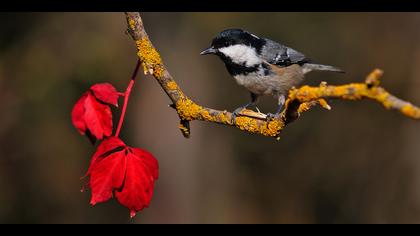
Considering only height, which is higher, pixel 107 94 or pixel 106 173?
pixel 107 94

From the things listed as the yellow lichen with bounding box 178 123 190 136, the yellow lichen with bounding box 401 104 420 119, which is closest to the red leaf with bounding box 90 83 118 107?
the yellow lichen with bounding box 178 123 190 136

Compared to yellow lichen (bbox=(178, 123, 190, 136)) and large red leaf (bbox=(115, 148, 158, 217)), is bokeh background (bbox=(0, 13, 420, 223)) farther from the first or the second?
large red leaf (bbox=(115, 148, 158, 217))

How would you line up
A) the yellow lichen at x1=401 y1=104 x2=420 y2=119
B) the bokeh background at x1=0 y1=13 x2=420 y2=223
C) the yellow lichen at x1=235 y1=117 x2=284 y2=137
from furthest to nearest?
A: the bokeh background at x1=0 y1=13 x2=420 y2=223
the yellow lichen at x1=235 y1=117 x2=284 y2=137
the yellow lichen at x1=401 y1=104 x2=420 y2=119

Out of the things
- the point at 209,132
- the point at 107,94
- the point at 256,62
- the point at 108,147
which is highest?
the point at 107,94

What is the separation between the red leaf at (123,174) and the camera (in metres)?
1.68

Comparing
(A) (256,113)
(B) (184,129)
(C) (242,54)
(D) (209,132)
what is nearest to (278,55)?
(C) (242,54)

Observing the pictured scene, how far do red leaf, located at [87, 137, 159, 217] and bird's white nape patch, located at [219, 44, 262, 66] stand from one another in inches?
54.0

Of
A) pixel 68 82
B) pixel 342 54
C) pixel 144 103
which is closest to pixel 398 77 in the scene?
pixel 342 54

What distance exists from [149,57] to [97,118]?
26cm

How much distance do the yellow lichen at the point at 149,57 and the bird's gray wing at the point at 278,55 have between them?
5.06 feet

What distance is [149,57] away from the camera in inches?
65.4

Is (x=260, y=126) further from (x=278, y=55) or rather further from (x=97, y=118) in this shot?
(x=278, y=55)

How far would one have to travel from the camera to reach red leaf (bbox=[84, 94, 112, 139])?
68.2 inches

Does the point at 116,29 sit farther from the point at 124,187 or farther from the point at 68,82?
the point at 124,187
